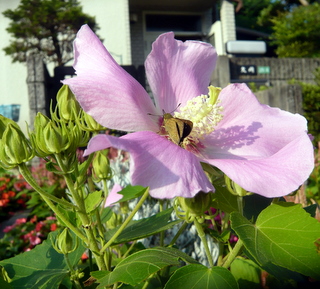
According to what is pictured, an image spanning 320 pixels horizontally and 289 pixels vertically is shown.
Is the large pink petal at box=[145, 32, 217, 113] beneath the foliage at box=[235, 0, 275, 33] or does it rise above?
beneath

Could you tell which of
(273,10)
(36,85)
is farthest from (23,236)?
(273,10)

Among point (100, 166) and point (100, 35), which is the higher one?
point (100, 35)

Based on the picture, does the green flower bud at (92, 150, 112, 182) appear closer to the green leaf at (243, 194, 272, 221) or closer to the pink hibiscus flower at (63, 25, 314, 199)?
the pink hibiscus flower at (63, 25, 314, 199)

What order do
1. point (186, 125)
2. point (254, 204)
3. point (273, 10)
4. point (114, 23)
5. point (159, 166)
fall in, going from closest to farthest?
point (159, 166) → point (186, 125) → point (254, 204) → point (114, 23) → point (273, 10)

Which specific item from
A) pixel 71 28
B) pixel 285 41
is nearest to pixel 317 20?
pixel 285 41

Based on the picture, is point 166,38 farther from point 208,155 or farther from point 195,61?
point 208,155

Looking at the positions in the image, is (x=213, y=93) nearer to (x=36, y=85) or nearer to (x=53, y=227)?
(x=53, y=227)

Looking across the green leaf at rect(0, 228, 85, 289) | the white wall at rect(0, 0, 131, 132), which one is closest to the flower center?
the green leaf at rect(0, 228, 85, 289)
